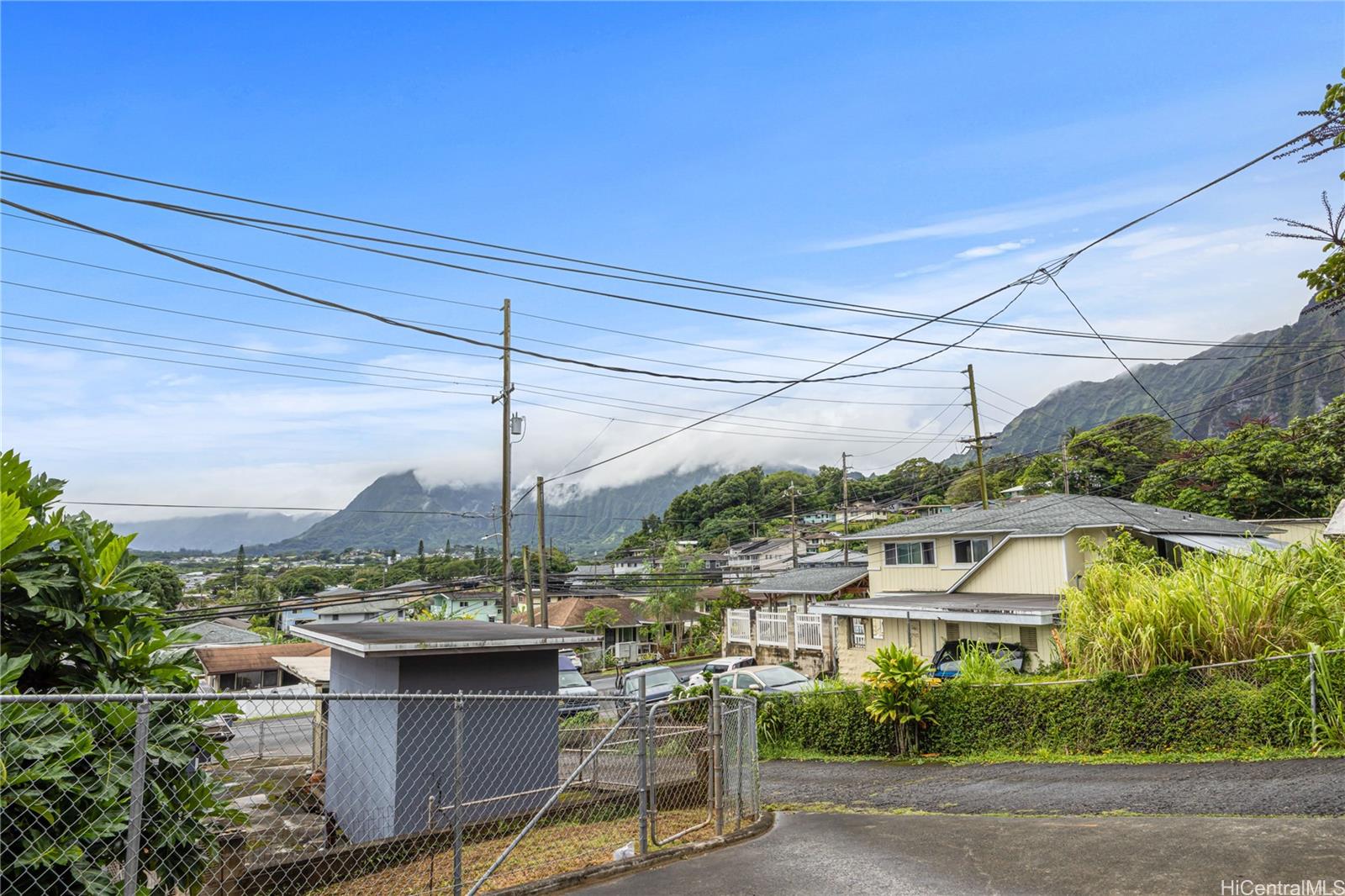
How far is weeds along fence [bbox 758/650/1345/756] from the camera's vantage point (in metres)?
10.5

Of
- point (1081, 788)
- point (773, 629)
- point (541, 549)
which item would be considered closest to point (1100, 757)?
point (1081, 788)

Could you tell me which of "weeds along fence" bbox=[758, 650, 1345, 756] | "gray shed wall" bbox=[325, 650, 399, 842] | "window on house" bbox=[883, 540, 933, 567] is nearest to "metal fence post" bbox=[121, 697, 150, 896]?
"gray shed wall" bbox=[325, 650, 399, 842]

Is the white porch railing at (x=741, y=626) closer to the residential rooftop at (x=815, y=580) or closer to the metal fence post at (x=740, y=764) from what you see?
the residential rooftop at (x=815, y=580)

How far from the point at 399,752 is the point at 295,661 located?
10.3 metres

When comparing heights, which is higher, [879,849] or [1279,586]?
[1279,586]

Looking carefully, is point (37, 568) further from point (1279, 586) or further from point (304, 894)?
point (1279, 586)

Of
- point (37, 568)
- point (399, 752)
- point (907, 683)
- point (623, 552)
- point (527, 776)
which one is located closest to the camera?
point (37, 568)

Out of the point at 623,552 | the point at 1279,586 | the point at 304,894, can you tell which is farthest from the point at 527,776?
the point at 623,552

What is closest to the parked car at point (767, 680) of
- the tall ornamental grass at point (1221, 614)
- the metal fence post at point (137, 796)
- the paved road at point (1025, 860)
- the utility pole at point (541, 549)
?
the utility pole at point (541, 549)

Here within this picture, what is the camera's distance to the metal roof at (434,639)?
10.6m

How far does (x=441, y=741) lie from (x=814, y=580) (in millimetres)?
27436

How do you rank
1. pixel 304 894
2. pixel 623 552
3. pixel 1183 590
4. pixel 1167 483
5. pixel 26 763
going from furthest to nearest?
pixel 623 552 < pixel 1167 483 < pixel 1183 590 < pixel 304 894 < pixel 26 763

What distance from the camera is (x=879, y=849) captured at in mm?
7492

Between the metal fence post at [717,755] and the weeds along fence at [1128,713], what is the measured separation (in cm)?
669
